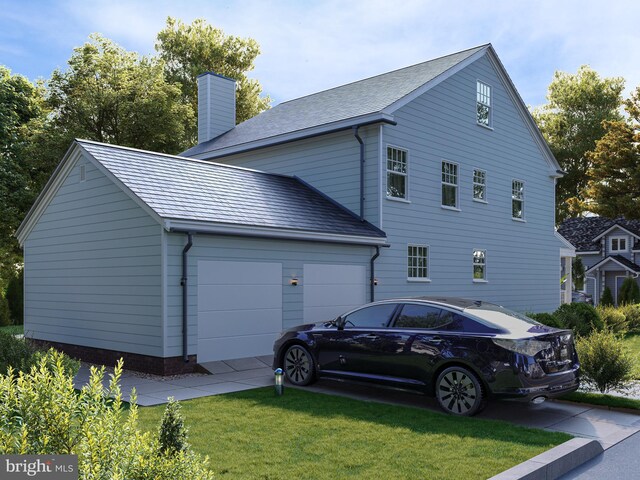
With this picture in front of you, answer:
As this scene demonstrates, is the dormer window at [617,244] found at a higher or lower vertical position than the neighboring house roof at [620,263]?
higher

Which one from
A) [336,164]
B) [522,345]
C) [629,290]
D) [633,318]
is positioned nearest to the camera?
[522,345]

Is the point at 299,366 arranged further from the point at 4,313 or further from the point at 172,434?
the point at 4,313

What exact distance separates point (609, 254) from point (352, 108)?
32.3m

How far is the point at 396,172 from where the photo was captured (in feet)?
58.2

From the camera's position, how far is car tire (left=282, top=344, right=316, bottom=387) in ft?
34.3

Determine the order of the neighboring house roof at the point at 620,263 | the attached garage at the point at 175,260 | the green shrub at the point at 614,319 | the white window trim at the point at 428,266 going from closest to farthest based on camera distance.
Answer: the attached garage at the point at 175,260, the white window trim at the point at 428,266, the green shrub at the point at 614,319, the neighboring house roof at the point at 620,263

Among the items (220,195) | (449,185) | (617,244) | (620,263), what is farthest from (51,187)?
(617,244)

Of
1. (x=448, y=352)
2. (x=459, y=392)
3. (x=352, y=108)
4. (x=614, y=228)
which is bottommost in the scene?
(x=459, y=392)

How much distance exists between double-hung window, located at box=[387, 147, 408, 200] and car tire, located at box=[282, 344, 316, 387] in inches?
303

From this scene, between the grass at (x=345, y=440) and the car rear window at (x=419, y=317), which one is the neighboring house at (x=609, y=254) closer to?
the car rear window at (x=419, y=317)

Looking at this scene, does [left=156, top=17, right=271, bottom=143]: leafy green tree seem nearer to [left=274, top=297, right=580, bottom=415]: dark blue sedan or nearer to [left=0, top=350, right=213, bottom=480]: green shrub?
[left=274, top=297, right=580, bottom=415]: dark blue sedan

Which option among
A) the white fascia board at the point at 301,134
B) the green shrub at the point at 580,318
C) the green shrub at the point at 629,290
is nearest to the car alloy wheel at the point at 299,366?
the white fascia board at the point at 301,134

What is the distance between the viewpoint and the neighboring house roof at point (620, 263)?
40.9 metres

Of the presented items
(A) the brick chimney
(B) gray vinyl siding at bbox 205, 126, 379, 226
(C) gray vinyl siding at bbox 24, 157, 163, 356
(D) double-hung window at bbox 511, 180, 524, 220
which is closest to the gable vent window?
(D) double-hung window at bbox 511, 180, 524, 220
